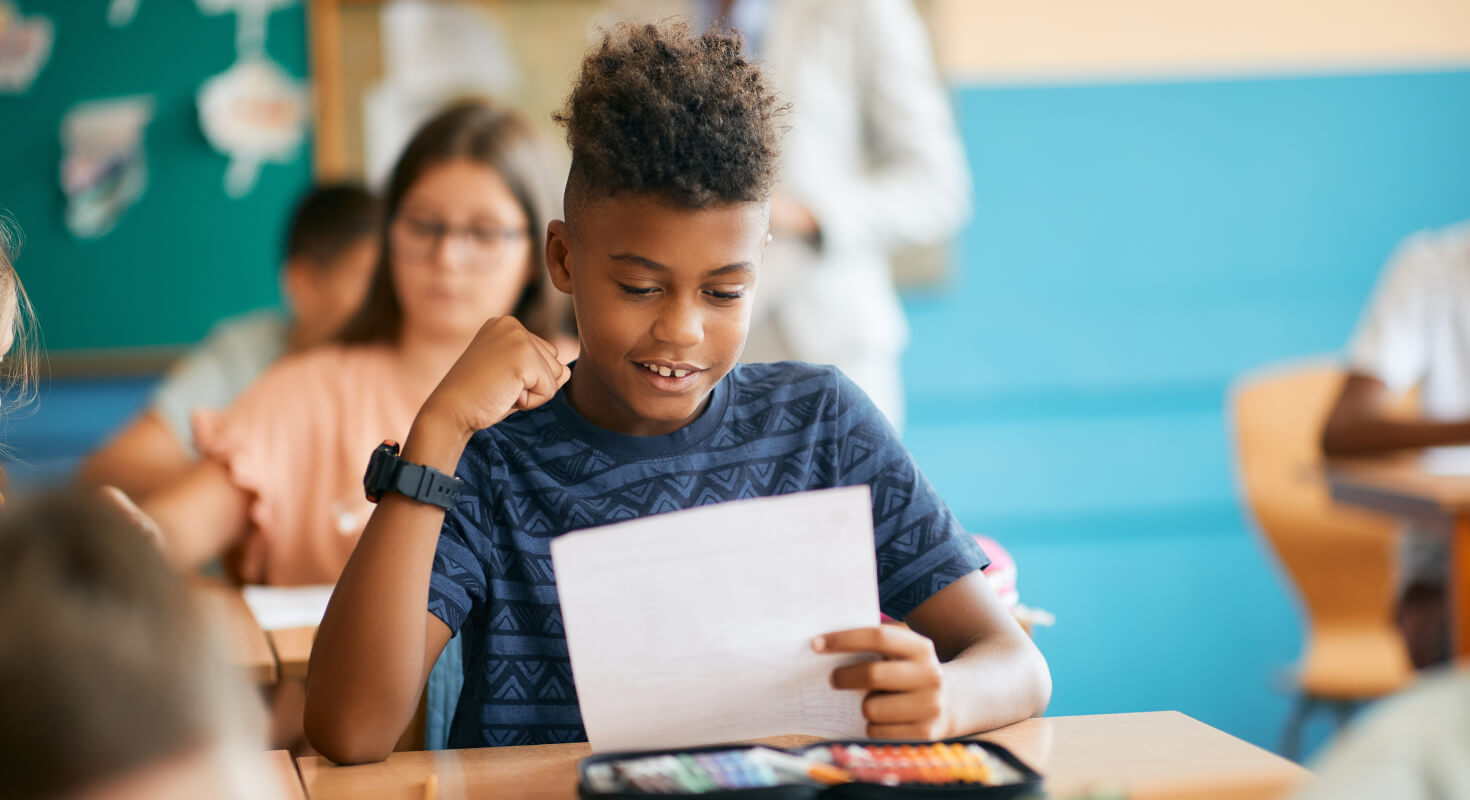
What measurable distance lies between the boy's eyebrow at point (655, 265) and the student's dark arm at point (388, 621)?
144 mm

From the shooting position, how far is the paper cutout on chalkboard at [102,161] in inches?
125

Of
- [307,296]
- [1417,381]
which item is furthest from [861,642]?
[1417,381]

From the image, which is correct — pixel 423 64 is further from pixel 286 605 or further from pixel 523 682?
pixel 523 682

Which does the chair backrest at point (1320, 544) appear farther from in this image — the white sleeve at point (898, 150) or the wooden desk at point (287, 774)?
the wooden desk at point (287, 774)

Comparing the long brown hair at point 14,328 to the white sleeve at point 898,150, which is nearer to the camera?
the long brown hair at point 14,328

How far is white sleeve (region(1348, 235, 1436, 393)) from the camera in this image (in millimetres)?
2752

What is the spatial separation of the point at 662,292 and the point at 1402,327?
233 centimetres

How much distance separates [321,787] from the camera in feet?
2.79

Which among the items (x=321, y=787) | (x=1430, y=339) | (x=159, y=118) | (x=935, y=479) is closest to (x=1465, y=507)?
(x=1430, y=339)

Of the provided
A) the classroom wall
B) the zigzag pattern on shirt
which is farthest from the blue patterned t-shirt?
the classroom wall

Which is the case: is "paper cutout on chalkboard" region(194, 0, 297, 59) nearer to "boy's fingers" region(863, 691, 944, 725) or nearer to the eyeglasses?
the eyeglasses

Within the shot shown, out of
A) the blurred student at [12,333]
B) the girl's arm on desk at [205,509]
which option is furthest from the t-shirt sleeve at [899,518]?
the girl's arm on desk at [205,509]

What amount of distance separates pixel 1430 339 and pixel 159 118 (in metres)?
2.99

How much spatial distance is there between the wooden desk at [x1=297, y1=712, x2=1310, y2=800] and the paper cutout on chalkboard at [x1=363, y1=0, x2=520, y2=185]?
2.57 meters
